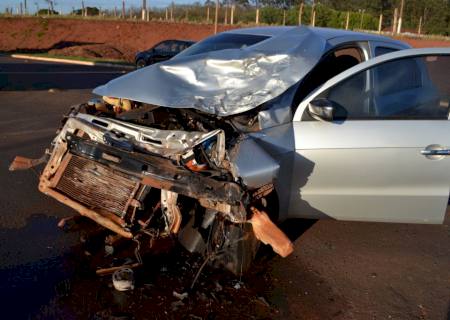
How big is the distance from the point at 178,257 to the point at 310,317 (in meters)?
1.13

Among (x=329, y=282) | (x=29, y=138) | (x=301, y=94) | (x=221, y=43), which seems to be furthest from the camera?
(x=29, y=138)

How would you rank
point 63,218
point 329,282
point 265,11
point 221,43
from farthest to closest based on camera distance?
1. point 265,11
2. point 221,43
3. point 63,218
4. point 329,282

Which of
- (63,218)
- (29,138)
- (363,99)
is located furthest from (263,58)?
(29,138)

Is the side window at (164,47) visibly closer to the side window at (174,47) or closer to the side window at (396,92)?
the side window at (174,47)

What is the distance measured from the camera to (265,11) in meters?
53.4

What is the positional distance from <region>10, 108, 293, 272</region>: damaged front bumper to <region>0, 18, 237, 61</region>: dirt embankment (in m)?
34.2

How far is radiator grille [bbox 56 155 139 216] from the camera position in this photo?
3430 millimetres

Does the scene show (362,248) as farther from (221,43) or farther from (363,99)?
(221,43)

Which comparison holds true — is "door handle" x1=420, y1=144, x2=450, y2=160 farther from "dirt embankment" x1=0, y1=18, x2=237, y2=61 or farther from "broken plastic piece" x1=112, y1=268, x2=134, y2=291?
"dirt embankment" x1=0, y1=18, x2=237, y2=61

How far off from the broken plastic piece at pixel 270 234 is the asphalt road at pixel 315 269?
0.40m

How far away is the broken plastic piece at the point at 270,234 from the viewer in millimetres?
3117

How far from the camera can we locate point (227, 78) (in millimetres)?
3734

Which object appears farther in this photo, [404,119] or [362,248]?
[362,248]

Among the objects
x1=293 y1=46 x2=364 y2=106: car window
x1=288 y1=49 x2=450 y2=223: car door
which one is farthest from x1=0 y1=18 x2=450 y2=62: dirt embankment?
x1=288 y1=49 x2=450 y2=223: car door
